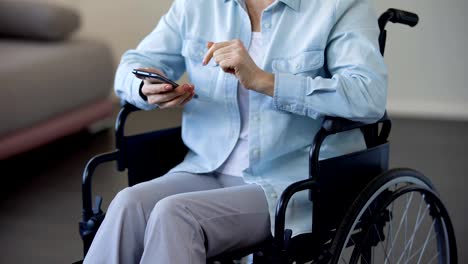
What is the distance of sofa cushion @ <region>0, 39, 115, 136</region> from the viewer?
320cm

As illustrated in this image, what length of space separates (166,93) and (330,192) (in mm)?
392

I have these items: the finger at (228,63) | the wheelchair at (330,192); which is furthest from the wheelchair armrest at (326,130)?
the finger at (228,63)

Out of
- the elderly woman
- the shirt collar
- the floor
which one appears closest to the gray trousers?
the elderly woman

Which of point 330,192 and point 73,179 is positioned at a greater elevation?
point 330,192

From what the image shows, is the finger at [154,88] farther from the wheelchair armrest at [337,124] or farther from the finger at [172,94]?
the wheelchair armrest at [337,124]

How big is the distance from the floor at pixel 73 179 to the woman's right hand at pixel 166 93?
38.2 inches

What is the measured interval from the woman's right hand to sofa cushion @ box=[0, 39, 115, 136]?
1.64m

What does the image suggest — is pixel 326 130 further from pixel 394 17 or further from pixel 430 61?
pixel 430 61

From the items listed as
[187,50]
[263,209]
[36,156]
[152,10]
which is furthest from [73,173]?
[263,209]

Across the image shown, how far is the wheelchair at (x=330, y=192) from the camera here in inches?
58.8

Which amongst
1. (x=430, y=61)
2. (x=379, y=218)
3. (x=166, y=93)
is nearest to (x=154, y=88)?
(x=166, y=93)

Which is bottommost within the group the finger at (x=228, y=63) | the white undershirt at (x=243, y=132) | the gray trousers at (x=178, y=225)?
the gray trousers at (x=178, y=225)

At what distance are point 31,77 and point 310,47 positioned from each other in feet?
6.42

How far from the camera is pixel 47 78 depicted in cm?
340
